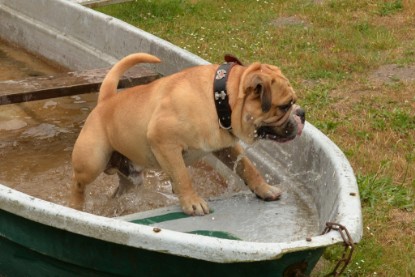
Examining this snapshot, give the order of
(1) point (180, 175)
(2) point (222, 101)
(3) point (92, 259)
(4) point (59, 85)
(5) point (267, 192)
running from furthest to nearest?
(4) point (59, 85)
(5) point (267, 192)
(1) point (180, 175)
(2) point (222, 101)
(3) point (92, 259)

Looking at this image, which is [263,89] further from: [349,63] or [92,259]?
[349,63]

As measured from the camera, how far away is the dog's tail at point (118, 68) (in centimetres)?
509

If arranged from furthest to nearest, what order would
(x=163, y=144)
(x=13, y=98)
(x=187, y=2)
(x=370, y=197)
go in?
(x=187, y=2), (x=13, y=98), (x=370, y=197), (x=163, y=144)

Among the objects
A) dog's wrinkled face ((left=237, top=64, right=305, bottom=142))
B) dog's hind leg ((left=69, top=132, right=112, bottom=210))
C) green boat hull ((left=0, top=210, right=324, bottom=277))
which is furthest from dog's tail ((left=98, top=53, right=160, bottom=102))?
green boat hull ((left=0, top=210, right=324, bottom=277))

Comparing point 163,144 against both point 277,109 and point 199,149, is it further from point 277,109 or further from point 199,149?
point 277,109

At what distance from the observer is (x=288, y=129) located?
449 centimetres

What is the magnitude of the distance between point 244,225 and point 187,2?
263 inches

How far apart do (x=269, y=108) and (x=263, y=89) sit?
128 mm

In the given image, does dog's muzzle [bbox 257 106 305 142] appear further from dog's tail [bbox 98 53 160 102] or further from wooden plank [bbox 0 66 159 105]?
wooden plank [bbox 0 66 159 105]

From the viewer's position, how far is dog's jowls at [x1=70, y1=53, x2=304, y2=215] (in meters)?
4.41

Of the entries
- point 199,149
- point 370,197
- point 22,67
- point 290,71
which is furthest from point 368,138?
point 22,67

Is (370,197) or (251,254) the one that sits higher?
(251,254)

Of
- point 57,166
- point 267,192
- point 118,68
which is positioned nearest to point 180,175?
point 267,192

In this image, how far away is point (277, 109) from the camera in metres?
4.41
